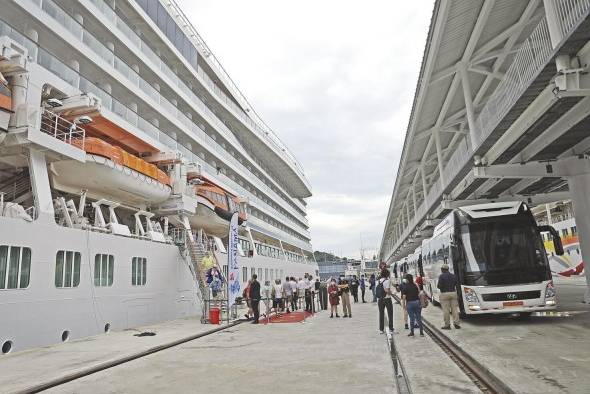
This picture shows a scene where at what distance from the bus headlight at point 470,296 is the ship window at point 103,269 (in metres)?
10.3

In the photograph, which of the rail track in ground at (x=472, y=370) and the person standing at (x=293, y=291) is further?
the person standing at (x=293, y=291)

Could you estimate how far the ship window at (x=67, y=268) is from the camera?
1102 centimetres

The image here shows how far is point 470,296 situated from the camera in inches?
432

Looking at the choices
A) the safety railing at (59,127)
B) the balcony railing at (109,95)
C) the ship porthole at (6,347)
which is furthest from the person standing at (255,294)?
the balcony railing at (109,95)

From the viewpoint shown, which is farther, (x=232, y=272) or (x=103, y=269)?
(x=232, y=272)

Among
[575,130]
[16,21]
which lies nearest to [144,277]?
[16,21]

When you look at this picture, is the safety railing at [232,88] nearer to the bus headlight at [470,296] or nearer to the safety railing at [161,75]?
the safety railing at [161,75]

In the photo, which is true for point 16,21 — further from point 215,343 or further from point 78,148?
point 215,343

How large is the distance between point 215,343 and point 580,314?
1011cm

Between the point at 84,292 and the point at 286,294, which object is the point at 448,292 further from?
the point at 84,292

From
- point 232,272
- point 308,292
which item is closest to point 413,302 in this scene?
point 232,272

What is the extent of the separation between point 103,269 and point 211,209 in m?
10.6

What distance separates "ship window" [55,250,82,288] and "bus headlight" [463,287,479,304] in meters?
10.5

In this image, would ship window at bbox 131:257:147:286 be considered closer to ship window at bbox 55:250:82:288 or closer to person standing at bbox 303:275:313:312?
ship window at bbox 55:250:82:288
